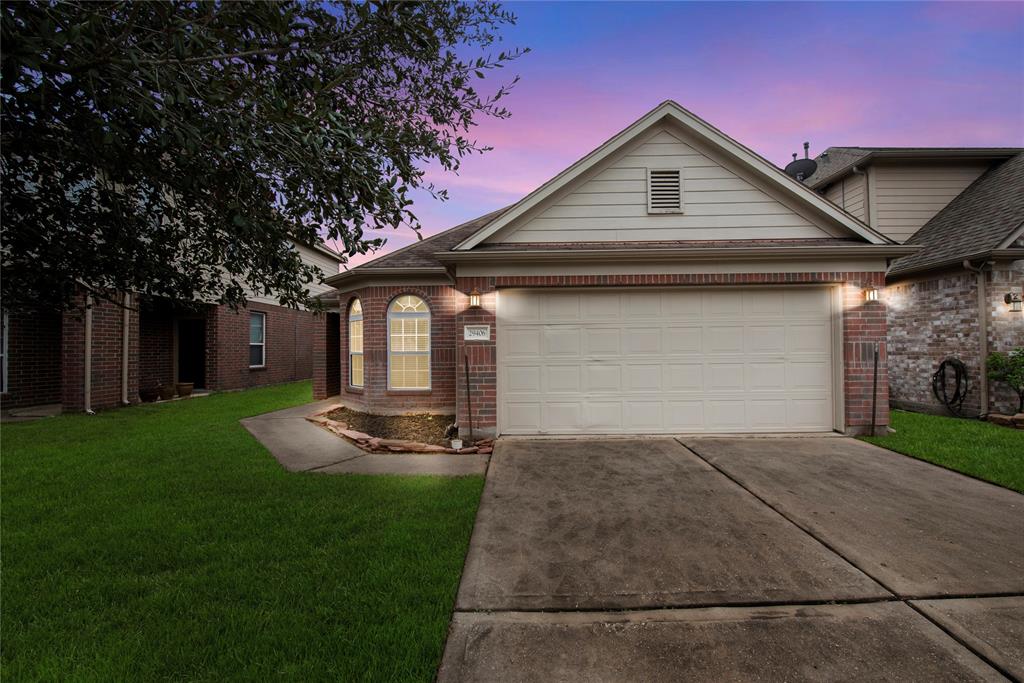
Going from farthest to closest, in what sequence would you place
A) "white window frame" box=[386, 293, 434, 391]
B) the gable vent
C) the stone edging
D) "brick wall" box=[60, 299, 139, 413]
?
"white window frame" box=[386, 293, 434, 391] → "brick wall" box=[60, 299, 139, 413] → the gable vent → the stone edging

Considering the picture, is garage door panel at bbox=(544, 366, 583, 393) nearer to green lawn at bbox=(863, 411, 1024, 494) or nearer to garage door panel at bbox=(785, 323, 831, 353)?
garage door panel at bbox=(785, 323, 831, 353)

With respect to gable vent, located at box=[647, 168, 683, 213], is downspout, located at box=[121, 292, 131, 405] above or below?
below

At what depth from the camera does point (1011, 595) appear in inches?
108

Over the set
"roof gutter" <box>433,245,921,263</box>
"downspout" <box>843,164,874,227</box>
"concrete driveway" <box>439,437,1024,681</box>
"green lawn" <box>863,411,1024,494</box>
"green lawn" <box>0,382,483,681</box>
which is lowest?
"concrete driveway" <box>439,437,1024,681</box>

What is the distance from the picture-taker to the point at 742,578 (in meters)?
2.94

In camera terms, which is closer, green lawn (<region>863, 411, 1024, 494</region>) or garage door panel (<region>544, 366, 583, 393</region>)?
green lawn (<region>863, 411, 1024, 494</region>)

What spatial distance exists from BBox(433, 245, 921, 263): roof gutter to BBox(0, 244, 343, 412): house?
2.59 m

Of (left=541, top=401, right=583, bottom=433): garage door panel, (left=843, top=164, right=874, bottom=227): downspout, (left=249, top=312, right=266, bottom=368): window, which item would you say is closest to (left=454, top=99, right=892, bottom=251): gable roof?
(left=541, top=401, right=583, bottom=433): garage door panel

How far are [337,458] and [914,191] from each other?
16.1m

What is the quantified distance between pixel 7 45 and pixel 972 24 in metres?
12.3

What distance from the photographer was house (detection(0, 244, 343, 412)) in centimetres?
973

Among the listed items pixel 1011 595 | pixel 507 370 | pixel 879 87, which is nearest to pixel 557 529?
pixel 1011 595

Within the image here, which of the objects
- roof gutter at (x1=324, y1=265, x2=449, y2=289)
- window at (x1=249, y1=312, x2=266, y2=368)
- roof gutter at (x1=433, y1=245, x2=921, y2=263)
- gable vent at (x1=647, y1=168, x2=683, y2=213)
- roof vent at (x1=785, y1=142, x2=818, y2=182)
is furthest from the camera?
roof vent at (x1=785, y1=142, x2=818, y2=182)

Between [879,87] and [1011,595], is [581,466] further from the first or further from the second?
[879,87]
